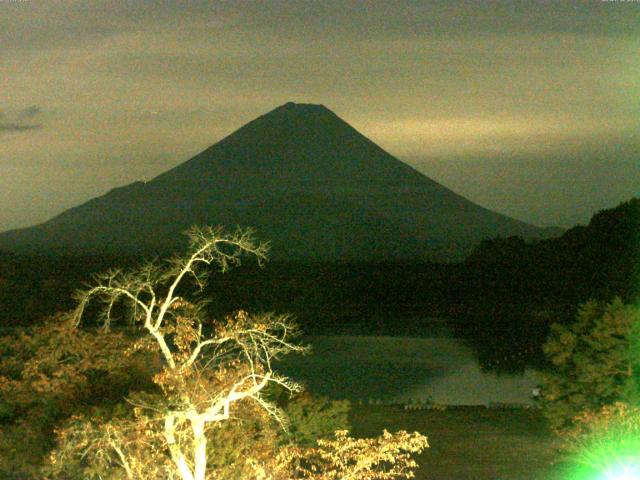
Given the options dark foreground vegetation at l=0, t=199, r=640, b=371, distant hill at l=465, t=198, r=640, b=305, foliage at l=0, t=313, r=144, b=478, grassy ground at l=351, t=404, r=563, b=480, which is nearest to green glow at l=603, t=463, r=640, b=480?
grassy ground at l=351, t=404, r=563, b=480

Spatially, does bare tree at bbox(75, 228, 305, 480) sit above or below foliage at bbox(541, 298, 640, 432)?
above

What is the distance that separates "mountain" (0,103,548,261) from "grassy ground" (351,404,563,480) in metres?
96.8

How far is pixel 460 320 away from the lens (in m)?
54.5

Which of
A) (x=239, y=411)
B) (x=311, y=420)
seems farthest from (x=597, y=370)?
(x=239, y=411)

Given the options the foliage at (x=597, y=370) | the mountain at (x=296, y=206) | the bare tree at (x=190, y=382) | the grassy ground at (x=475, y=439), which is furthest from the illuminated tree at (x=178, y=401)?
the mountain at (x=296, y=206)

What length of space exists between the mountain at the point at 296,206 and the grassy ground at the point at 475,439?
9684 cm

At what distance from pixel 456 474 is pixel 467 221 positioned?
442 feet

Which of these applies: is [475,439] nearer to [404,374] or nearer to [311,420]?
[311,420]

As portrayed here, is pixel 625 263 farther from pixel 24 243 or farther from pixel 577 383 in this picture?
pixel 24 243

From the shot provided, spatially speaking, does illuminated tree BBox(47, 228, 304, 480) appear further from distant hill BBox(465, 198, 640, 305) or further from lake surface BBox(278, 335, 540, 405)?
distant hill BBox(465, 198, 640, 305)

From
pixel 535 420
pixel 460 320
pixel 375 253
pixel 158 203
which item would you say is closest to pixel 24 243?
pixel 158 203

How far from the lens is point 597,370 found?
50.9ft

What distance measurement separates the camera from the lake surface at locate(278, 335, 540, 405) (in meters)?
25.3

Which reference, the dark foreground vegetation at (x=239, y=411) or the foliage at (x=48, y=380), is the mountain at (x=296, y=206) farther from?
the foliage at (x=48, y=380)
